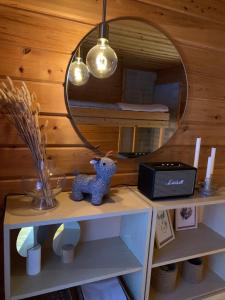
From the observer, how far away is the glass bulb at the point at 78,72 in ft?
3.50

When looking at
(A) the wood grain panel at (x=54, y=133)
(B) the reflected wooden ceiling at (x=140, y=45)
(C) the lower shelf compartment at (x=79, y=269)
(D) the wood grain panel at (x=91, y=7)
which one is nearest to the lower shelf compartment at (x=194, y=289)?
(C) the lower shelf compartment at (x=79, y=269)

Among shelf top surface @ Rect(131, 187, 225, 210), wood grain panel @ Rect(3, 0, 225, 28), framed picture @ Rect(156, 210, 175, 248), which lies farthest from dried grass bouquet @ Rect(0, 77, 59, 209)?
framed picture @ Rect(156, 210, 175, 248)

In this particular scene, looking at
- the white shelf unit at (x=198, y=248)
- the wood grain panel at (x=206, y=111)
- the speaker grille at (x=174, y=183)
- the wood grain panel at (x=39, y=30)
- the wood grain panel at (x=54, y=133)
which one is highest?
the wood grain panel at (x=39, y=30)

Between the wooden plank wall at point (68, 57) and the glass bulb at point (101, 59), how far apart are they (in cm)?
11

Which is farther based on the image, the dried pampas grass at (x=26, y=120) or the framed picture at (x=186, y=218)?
the framed picture at (x=186, y=218)

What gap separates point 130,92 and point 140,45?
252mm

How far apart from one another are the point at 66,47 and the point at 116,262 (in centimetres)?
103

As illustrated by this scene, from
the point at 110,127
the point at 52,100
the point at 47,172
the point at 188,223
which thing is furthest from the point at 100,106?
the point at 188,223

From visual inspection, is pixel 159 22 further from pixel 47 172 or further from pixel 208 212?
pixel 208 212

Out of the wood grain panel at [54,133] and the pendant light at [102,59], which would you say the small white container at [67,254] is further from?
the pendant light at [102,59]

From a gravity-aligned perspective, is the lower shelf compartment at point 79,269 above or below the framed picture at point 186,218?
below

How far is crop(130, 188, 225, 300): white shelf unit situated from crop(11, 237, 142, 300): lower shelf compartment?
15cm

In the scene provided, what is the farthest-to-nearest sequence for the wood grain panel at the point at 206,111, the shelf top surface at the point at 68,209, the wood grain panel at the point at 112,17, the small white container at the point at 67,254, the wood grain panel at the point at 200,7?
the wood grain panel at the point at 206,111, the wood grain panel at the point at 200,7, the small white container at the point at 67,254, the wood grain panel at the point at 112,17, the shelf top surface at the point at 68,209

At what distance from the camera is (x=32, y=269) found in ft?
3.23
